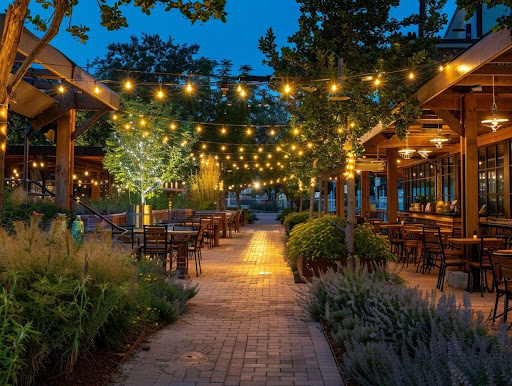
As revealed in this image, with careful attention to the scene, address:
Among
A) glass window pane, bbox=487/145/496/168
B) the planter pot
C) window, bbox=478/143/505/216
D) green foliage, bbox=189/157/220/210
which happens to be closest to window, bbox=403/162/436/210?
window, bbox=478/143/505/216

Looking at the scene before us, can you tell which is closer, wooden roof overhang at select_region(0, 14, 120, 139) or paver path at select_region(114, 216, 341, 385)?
paver path at select_region(114, 216, 341, 385)

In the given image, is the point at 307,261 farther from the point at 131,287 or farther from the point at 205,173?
the point at 205,173

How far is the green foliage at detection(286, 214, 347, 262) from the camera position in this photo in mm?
8727

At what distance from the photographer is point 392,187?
1703 cm

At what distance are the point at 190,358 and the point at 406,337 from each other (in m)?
1.82

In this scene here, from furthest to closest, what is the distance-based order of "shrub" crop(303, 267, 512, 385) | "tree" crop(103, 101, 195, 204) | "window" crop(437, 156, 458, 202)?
"tree" crop(103, 101, 195, 204) < "window" crop(437, 156, 458, 202) < "shrub" crop(303, 267, 512, 385)

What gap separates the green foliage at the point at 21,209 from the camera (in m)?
9.59

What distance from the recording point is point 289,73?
31.3 ft

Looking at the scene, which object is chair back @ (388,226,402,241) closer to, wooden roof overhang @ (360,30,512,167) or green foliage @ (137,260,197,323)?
wooden roof overhang @ (360,30,512,167)

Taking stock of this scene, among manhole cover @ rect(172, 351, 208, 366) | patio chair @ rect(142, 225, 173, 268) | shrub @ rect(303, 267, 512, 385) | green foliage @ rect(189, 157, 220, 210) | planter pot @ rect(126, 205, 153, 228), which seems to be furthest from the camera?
green foliage @ rect(189, 157, 220, 210)

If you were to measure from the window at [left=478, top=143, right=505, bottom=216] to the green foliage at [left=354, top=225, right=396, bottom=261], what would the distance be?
6273 millimetres

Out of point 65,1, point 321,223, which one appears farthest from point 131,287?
point 321,223

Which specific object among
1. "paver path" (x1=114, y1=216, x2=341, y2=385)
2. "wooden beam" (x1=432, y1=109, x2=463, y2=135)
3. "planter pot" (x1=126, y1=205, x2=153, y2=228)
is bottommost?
"paver path" (x1=114, y1=216, x2=341, y2=385)

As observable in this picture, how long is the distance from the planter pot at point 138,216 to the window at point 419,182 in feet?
33.1
